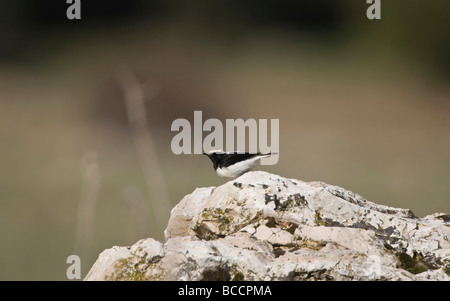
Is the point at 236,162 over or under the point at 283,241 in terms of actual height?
over

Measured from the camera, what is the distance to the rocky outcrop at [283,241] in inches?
179

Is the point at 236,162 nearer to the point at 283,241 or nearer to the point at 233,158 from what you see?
the point at 233,158

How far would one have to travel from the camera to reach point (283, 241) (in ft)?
16.6

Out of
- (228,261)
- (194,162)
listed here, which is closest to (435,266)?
(228,261)

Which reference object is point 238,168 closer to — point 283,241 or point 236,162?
point 236,162

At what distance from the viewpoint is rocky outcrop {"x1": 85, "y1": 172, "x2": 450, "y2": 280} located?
179 inches

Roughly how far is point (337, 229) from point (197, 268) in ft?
3.66

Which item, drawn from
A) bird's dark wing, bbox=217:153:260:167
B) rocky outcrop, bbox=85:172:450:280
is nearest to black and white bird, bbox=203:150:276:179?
bird's dark wing, bbox=217:153:260:167

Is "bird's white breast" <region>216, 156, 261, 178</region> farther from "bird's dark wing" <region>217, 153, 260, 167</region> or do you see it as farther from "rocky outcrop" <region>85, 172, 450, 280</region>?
"rocky outcrop" <region>85, 172, 450, 280</region>

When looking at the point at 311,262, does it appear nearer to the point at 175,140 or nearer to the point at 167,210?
the point at 167,210

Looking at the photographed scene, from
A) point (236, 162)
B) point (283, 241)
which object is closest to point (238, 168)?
point (236, 162)

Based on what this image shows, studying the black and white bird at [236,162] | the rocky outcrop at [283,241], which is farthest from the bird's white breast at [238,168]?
Answer: the rocky outcrop at [283,241]

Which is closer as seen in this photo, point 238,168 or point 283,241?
point 283,241

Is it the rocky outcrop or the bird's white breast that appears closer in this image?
the rocky outcrop
